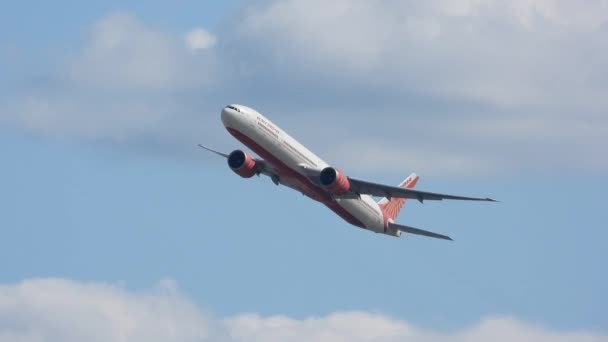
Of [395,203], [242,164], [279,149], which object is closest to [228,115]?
[279,149]

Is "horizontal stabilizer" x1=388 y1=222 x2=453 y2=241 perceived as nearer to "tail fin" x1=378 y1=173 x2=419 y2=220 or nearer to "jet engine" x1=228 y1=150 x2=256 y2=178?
"tail fin" x1=378 y1=173 x2=419 y2=220

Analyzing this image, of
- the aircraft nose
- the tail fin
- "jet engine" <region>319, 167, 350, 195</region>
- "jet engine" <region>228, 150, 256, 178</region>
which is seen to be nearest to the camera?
the aircraft nose

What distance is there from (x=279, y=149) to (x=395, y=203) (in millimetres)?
23275

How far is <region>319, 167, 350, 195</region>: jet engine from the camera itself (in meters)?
110

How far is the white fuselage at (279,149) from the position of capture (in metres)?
106

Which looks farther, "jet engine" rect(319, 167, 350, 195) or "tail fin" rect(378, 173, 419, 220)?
"tail fin" rect(378, 173, 419, 220)

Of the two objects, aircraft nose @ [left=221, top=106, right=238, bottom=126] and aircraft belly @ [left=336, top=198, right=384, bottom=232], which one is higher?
aircraft nose @ [left=221, top=106, right=238, bottom=126]

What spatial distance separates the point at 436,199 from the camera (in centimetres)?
10988

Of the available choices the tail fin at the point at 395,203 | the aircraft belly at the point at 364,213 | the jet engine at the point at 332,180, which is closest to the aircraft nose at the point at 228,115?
the jet engine at the point at 332,180

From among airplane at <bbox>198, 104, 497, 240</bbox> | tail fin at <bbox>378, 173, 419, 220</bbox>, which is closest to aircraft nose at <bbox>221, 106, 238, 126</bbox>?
airplane at <bbox>198, 104, 497, 240</bbox>

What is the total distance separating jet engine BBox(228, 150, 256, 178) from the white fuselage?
2.43 metres

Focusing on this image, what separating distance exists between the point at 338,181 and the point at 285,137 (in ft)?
18.3

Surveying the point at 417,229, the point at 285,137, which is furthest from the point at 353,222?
the point at 285,137

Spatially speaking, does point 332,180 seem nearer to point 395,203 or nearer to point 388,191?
point 388,191
